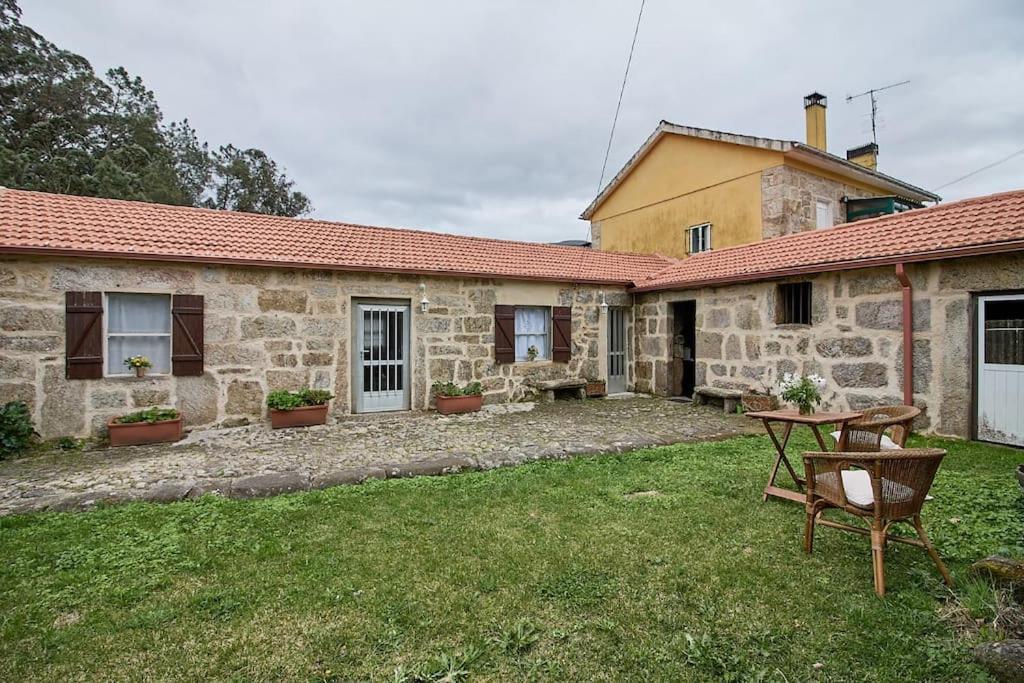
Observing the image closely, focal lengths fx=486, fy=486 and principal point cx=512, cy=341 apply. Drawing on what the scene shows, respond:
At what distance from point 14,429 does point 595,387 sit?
9.12 m

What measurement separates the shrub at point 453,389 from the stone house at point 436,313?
229 millimetres

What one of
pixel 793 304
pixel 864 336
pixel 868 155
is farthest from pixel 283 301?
pixel 868 155

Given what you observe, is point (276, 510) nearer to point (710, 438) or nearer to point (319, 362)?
point (319, 362)

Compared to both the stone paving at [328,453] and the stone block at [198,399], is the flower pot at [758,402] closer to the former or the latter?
the stone paving at [328,453]

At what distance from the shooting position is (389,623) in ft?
7.79

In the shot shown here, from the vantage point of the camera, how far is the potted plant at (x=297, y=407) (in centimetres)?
726

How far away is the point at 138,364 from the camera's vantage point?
682 cm

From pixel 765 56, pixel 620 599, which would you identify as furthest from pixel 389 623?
pixel 765 56

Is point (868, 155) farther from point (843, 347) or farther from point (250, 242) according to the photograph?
point (250, 242)

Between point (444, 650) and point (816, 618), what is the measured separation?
1801 millimetres

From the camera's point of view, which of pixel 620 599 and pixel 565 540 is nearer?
pixel 620 599

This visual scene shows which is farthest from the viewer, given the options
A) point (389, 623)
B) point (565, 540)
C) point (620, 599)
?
point (565, 540)

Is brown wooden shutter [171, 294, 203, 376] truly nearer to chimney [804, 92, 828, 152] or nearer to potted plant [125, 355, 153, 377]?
potted plant [125, 355, 153, 377]

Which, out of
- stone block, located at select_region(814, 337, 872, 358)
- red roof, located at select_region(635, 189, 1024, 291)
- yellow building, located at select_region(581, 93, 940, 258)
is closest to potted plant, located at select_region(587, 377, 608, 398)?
red roof, located at select_region(635, 189, 1024, 291)
